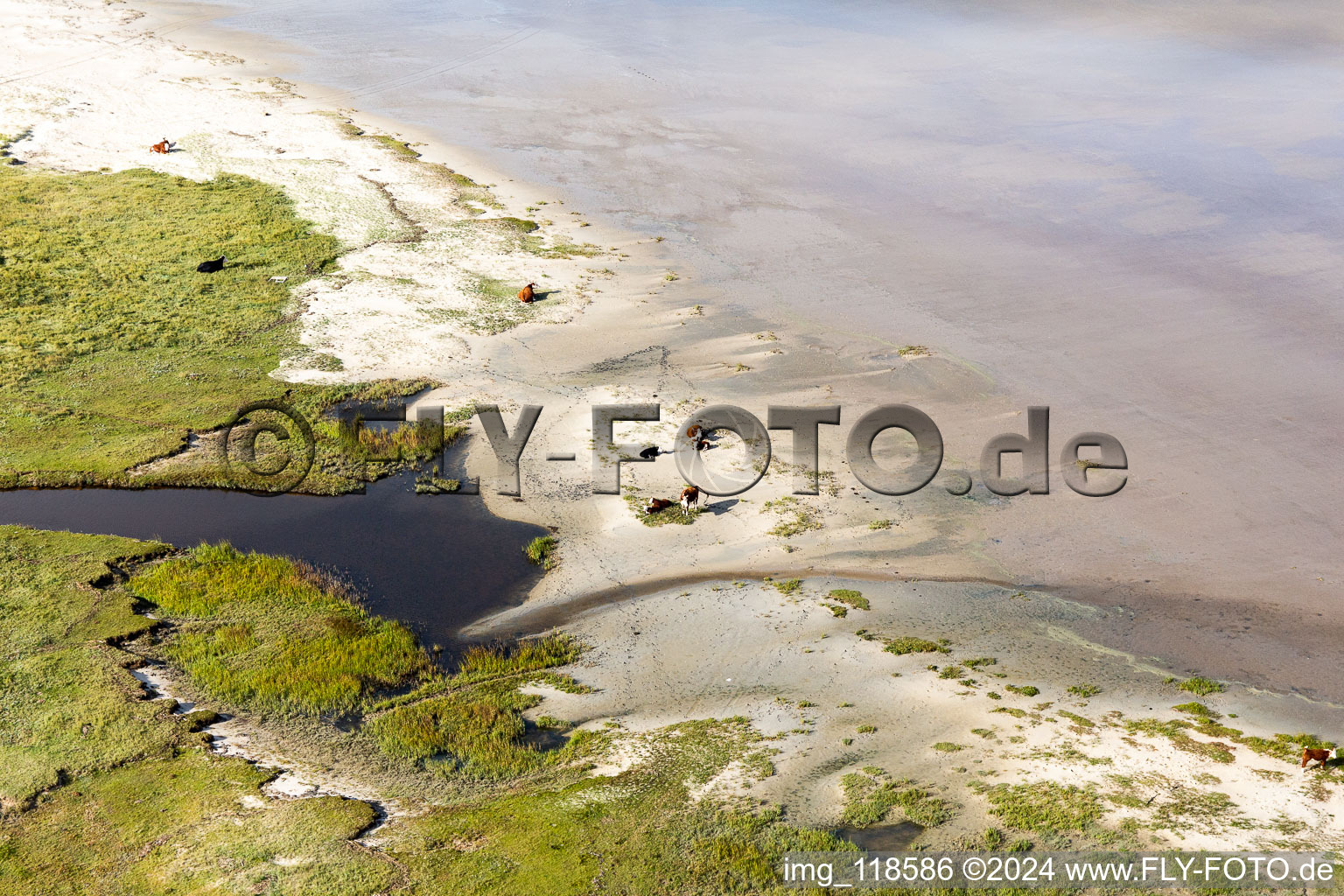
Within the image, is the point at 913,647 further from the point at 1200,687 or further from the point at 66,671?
the point at 66,671

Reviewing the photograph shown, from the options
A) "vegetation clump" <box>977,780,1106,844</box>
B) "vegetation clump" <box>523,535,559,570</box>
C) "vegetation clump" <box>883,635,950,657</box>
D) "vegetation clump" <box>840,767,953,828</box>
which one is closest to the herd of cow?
"vegetation clump" <box>523,535,559,570</box>

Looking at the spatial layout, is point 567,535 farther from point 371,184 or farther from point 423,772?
point 371,184

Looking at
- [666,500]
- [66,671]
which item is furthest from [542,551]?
[66,671]

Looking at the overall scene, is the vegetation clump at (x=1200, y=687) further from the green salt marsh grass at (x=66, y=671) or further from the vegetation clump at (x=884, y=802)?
the green salt marsh grass at (x=66, y=671)

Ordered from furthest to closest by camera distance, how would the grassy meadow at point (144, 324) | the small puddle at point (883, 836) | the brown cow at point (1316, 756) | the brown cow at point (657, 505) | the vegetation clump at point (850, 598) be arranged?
1. the grassy meadow at point (144, 324)
2. the brown cow at point (657, 505)
3. the vegetation clump at point (850, 598)
4. the brown cow at point (1316, 756)
5. the small puddle at point (883, 836)

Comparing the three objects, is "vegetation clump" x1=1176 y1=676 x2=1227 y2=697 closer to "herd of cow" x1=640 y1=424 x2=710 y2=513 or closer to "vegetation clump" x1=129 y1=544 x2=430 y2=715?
"herd of cow" x1=640 y1=424 x2=710 y2=513

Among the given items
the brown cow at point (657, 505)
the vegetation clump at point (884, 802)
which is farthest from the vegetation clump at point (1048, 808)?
the brown cow at point (657, 505)
